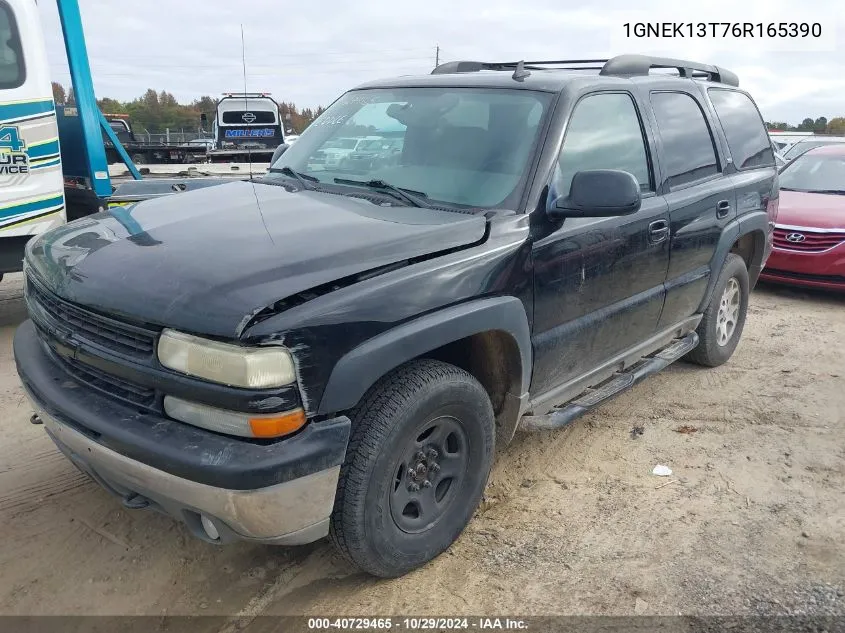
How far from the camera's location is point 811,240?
7.06 m

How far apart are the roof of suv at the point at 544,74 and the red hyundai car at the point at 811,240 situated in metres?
3.07

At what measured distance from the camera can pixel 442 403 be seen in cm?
249

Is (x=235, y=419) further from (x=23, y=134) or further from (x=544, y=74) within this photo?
(x=23, y=134)

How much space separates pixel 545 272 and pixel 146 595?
2.03 m

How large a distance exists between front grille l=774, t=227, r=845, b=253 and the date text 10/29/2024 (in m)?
6.17

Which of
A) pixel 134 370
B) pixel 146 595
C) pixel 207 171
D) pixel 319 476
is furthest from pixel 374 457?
pixel 207 171

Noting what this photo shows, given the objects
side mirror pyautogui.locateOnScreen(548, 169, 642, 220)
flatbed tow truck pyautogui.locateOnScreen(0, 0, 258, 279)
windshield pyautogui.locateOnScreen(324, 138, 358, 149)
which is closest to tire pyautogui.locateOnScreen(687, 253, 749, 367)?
side mirror pyautogui.locateOnScreen(548, 169, 642, 220)

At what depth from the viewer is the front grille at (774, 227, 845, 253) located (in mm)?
6945

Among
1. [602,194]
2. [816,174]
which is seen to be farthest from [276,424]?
[816,174]

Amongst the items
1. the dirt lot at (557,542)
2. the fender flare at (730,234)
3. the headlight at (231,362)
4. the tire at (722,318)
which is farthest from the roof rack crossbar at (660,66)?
the headlight at (231,362)

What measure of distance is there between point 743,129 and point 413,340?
3.52m

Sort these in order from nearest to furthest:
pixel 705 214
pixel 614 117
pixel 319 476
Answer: pixel 319 476 < pixel 614 117 < pixel 705 214

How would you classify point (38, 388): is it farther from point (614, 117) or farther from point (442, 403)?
point (614, 117)

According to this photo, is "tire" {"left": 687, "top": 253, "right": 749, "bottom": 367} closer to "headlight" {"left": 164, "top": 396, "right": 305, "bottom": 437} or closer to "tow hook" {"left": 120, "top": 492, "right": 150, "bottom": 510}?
"headlight" {"left": 164, "top": 396, "right": 305, "bottom": 437}
